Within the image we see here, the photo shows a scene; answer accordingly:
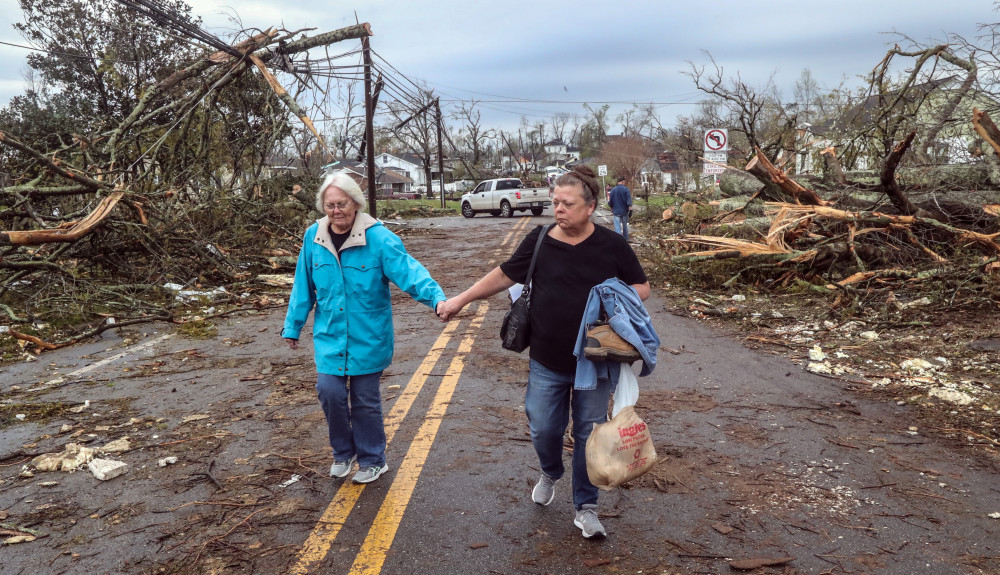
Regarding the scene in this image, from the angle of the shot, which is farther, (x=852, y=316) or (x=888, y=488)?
(x=852, y=316)

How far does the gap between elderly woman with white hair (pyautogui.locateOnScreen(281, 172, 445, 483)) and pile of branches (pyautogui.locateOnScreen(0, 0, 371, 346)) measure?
573 cm

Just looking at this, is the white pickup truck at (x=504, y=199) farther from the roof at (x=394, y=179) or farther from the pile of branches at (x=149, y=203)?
the roof at (x=394, y=179)

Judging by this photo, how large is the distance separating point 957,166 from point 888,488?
9058mm

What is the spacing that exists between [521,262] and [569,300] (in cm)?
36

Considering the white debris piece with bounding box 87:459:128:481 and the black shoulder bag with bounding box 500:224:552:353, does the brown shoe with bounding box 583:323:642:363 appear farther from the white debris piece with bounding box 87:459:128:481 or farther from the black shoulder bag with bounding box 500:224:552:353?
the white debris piece with bounding box 87:459:128:481

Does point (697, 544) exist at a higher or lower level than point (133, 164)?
lower

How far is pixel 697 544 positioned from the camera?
11.6 ft

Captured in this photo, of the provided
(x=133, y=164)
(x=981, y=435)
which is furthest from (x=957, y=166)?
(x=133, y=164)

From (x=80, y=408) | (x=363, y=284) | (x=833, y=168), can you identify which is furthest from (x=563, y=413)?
(x=833, y=168)

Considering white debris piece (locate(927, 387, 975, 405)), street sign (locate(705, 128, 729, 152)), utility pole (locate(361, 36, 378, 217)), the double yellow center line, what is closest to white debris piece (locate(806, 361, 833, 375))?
white debris piece (locate(927, 387, 975, 405))

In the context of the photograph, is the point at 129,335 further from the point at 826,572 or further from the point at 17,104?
the point at 17,104

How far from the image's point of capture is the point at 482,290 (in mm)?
3996

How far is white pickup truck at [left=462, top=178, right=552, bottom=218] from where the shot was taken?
115 ft

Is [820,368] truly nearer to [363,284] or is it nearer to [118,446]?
[363,284]
